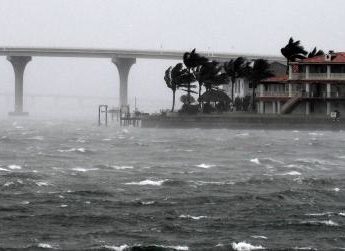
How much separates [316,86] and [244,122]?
13.9 meters

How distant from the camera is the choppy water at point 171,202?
103 ft

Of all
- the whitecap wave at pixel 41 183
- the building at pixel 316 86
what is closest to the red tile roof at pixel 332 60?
the building at pixel 316 86

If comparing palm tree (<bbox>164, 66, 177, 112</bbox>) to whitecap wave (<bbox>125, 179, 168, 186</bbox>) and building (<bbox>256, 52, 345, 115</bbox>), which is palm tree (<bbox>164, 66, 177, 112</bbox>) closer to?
building (<bbox>256, 52, 345, 115</bbox>)

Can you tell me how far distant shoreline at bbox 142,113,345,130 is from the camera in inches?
5305

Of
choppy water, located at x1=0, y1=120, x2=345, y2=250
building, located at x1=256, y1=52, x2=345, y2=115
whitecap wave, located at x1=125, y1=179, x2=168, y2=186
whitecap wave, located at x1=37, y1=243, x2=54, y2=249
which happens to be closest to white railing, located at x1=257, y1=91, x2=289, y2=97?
building, located at x1=256, y1=52, x2=345, y2=115

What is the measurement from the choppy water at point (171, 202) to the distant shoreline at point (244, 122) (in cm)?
6326

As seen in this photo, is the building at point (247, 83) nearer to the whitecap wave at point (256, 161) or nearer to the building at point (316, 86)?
the building at point (316, 86)

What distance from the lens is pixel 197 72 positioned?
172875mm

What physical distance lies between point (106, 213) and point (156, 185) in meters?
11.5

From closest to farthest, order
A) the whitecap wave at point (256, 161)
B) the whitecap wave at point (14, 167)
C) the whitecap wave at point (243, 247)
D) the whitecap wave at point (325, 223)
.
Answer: the whitecap wave at point (243, 247) < the whitecap wave at point (325, 223) < the whitecap wave at point (14, 167) < the whitecap wave at point (256, 161)

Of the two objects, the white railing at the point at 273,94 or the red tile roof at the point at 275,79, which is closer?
the white railing at the point at 273,94

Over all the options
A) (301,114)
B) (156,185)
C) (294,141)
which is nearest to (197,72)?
(301,114)

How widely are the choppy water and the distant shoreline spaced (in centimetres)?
6326

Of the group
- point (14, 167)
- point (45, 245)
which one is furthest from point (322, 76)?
point (45, 245)
